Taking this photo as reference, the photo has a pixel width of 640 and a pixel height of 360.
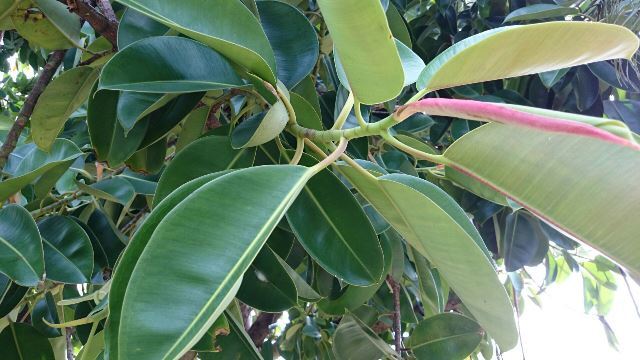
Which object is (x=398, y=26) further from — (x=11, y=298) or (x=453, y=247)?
(x=11, y=298)

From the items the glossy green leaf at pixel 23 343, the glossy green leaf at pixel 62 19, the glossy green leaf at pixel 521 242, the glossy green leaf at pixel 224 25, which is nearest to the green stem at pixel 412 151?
the glossy green leaf at pixel 224 25

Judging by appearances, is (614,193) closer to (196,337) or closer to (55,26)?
(196,337)

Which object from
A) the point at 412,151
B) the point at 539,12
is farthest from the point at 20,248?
the point at 539,12

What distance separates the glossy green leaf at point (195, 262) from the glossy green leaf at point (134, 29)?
26cm

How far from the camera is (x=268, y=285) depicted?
70 cm

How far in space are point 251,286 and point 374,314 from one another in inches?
21.9

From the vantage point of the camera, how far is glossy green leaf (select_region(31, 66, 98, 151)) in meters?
0.76

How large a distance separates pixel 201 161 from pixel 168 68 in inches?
4.1

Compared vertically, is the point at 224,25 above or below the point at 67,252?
above

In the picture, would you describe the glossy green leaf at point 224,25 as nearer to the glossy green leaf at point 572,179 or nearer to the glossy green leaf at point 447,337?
the glossy green leaf at point 572,179

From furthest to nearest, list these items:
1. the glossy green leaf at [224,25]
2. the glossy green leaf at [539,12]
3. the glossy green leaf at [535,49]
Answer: the glossy green leaf at [539,12], the glossy green leaf at [224,25], the glossy green leaf at [535,49]

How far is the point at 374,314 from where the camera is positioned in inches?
47.1

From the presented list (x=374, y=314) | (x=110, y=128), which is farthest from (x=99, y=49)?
(x=374, y=314)

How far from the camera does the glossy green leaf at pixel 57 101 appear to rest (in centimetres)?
76
